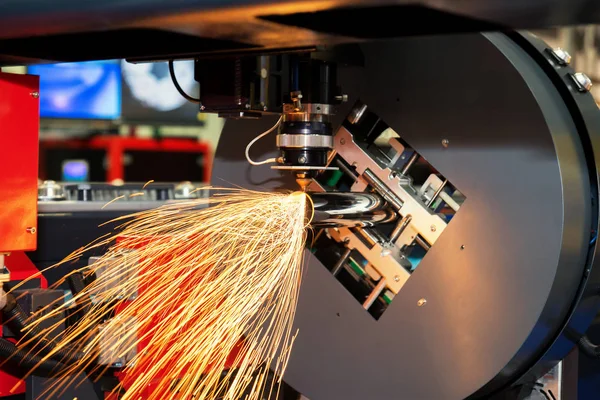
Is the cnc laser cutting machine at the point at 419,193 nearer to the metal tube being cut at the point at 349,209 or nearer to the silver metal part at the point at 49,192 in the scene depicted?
the metal tube being cut at the point at 349,209

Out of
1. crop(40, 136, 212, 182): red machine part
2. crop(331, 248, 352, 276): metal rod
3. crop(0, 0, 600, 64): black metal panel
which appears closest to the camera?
crop(0, 0, 600, 64): black metal panel

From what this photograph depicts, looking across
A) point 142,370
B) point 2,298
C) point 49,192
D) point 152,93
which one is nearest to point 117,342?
point 142,370

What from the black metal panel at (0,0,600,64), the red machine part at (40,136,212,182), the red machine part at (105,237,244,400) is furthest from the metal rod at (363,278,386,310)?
the red machine part at (40,136,212,182)

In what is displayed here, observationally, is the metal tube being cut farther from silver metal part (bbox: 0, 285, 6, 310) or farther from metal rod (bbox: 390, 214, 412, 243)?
silver metal part (bbox: 0, 285, 6, 310)

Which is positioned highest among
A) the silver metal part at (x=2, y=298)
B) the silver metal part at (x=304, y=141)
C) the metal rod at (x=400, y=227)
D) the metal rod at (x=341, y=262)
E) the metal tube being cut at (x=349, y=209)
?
the silver metal part at (x=304, y=141)

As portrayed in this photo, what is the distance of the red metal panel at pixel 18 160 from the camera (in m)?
1.52

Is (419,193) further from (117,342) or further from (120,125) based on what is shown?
(120,125)

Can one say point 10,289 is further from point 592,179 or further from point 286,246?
point 592,179

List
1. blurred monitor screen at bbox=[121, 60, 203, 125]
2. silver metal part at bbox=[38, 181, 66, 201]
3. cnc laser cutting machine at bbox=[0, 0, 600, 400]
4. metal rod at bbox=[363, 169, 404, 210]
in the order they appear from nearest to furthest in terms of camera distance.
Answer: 1. cnc laser cutting machine at bbox=[0, 0, 600, 400]
2. metal rod at bbox=[363, 169, 404, 210]
3. silver metal part at bbox=[38, 181, 66, 201]
4. blurred monitor screen at bbox=[121, 60, 203, 125]

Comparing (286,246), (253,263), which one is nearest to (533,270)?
(286,246)

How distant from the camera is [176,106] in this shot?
17.4ft

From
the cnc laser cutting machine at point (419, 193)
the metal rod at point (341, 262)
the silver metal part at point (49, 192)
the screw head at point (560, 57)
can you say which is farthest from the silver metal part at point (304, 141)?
the silver metal part at point (49, 192)

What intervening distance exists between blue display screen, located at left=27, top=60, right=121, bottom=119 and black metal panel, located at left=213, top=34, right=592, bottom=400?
3439mm

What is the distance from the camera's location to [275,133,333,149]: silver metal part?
143cm
